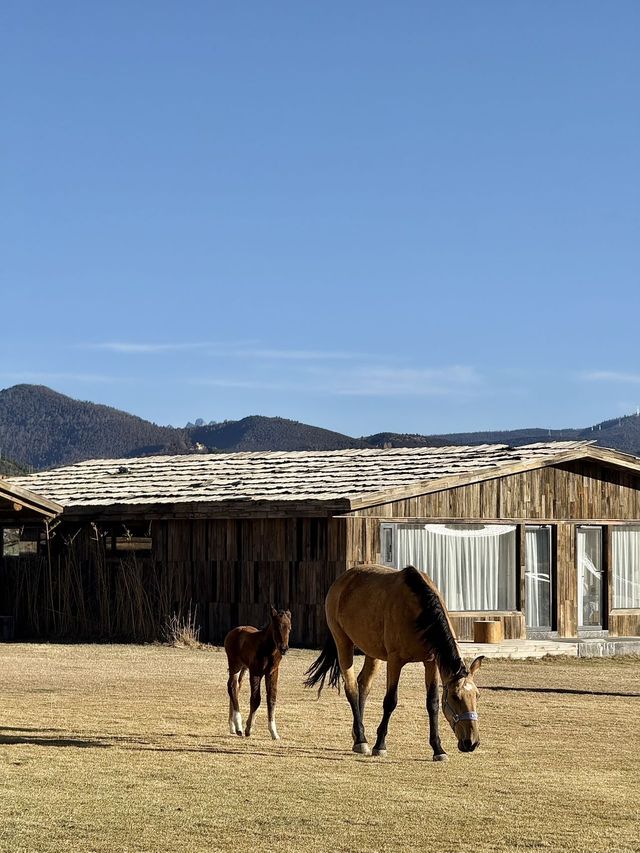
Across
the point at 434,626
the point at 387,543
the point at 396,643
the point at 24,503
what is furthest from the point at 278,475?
the point at 434,626

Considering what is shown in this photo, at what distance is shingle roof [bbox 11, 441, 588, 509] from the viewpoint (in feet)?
80.2

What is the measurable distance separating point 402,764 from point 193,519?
13.5 meters

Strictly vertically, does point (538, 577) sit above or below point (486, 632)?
above

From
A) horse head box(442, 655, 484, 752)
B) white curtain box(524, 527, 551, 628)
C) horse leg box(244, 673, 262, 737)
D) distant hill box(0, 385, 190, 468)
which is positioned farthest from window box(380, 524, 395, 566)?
distant hill box(0, 385, 190, 468)

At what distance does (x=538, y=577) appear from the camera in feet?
85.3

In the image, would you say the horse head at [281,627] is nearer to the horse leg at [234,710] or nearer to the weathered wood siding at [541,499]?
the horse leg at [234,710]

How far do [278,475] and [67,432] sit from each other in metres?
89.3

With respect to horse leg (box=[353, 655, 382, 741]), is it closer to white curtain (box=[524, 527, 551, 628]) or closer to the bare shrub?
the bare shrub

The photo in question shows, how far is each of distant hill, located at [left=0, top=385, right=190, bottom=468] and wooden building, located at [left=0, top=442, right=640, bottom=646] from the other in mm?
78294

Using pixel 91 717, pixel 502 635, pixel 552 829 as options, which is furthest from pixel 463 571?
pixel 552 829

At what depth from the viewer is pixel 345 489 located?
2370cm

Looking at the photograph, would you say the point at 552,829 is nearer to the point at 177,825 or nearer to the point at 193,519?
the point at 177,825

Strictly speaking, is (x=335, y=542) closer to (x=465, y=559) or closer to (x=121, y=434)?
(x=465, y=559)

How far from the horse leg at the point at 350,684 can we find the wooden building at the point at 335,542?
9.09 meters
